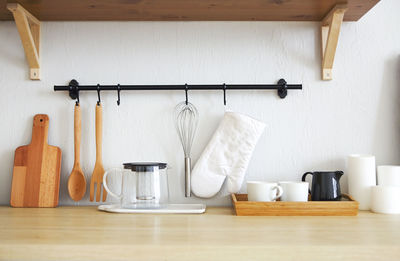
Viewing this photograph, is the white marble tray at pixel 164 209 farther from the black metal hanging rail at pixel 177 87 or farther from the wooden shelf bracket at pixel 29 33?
the wooden shelf bracket at pixel 29 33

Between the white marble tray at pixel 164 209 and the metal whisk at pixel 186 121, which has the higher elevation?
the metal whisk at pixel 186 121

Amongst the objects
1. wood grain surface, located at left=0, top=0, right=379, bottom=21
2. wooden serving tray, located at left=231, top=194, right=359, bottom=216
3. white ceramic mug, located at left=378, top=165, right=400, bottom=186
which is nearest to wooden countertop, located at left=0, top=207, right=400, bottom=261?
wooden serving tray, located at left=231, top=194, right=359, bottom=216

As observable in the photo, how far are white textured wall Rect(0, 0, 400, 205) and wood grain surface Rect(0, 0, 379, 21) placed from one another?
0.04 meters

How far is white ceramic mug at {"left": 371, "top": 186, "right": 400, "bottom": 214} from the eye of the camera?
3.64ft

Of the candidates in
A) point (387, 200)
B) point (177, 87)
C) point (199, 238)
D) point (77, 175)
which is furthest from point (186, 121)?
point (387, 200)

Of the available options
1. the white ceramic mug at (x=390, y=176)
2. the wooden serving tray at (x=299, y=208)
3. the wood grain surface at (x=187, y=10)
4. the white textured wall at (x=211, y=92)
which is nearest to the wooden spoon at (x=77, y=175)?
the white textured wall at (x=211, y=92)

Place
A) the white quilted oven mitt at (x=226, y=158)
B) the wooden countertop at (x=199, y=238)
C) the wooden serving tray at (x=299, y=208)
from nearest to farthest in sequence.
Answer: the wooden countertop at (x=199, y=238) → the wooden serving tray at (x=299, y=208) → the white quilted oven mitt at (x=226, y=158)

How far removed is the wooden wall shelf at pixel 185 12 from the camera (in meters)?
1.16

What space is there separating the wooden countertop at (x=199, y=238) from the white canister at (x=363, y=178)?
0.10m

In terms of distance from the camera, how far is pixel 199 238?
34.2 inches

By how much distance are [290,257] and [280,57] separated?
732 millimetres

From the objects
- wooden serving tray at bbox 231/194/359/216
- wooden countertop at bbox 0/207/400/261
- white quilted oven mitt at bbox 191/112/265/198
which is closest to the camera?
wooden countertop at bbox 0/207/400/261

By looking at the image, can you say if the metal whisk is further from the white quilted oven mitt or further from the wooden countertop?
the wooden countertop

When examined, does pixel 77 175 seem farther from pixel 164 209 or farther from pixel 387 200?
pixel 387 200
